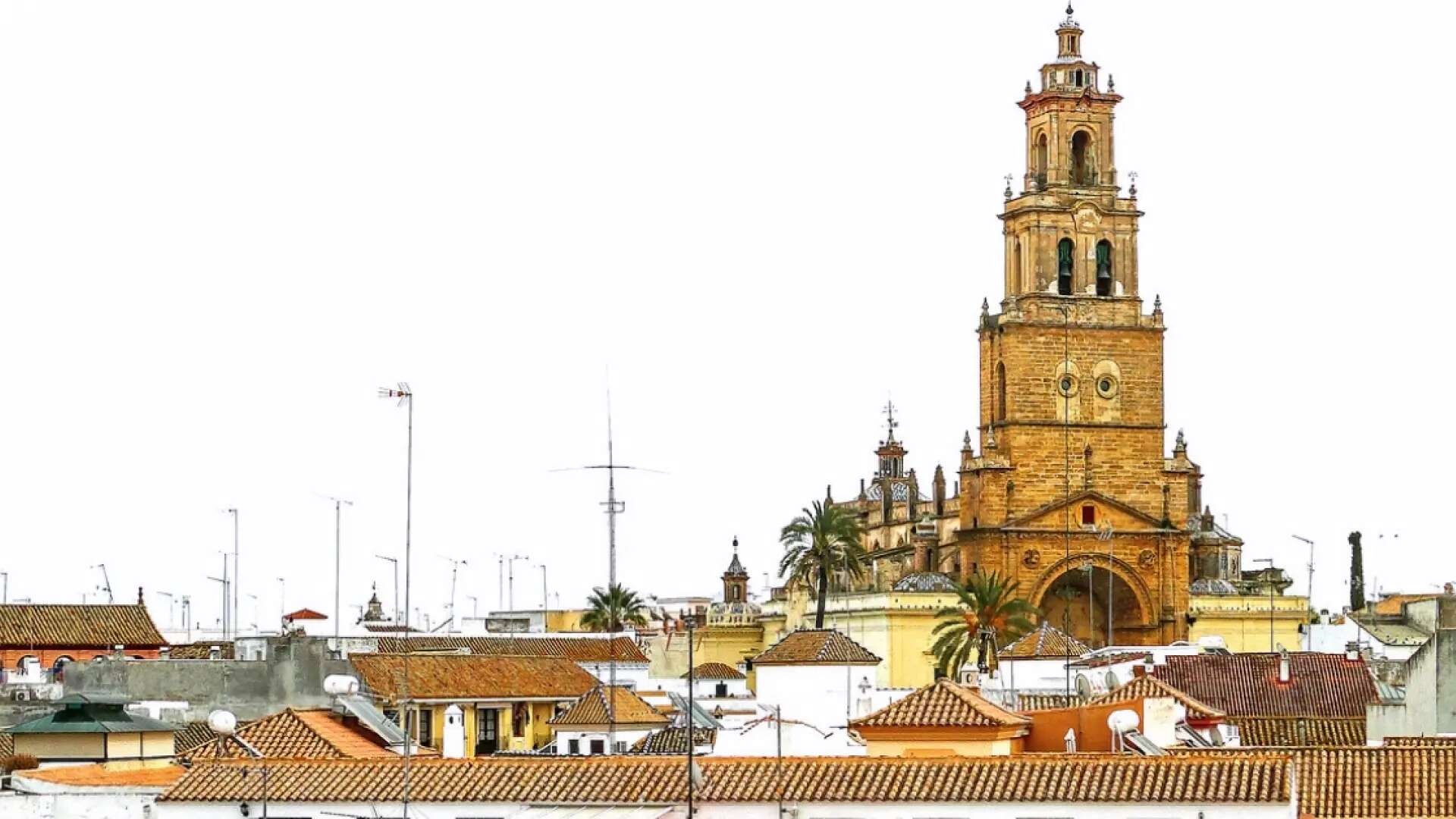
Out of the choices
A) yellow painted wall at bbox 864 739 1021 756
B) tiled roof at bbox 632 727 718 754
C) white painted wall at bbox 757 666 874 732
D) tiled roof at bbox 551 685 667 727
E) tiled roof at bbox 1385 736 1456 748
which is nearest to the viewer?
yellow painted wall at bbox 864 739 1021 756

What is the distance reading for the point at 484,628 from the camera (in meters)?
110

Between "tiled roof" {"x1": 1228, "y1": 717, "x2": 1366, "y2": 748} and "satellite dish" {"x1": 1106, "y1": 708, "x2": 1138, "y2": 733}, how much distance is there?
63.3ft

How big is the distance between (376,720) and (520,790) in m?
10.2

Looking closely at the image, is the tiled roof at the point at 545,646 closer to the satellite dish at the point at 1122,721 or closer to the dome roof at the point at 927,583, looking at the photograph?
the dome roof at the point at 927,583

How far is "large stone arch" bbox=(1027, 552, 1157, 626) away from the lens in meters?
109

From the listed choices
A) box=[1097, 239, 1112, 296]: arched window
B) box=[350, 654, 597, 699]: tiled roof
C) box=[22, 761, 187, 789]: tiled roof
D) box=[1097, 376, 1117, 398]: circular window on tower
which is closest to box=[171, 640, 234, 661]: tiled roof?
box=[350, 654, 597, 699]: tiled roof

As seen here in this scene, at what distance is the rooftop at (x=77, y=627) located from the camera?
8144 cm

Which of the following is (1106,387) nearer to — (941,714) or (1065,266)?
(1065,266)

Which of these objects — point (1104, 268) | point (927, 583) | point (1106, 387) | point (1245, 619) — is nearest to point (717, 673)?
point (927, 583)

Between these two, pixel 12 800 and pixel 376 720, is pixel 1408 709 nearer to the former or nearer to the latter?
pixel 376 720

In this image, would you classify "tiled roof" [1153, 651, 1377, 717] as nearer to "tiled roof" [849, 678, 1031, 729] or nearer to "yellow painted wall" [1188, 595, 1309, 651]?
"tiled roof" [849, 678, 1031, 729]

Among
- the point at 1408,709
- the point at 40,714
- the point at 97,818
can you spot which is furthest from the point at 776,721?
the point at 40,714

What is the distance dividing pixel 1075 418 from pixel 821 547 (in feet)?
33.3

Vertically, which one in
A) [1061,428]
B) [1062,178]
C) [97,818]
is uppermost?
[1062,178]
